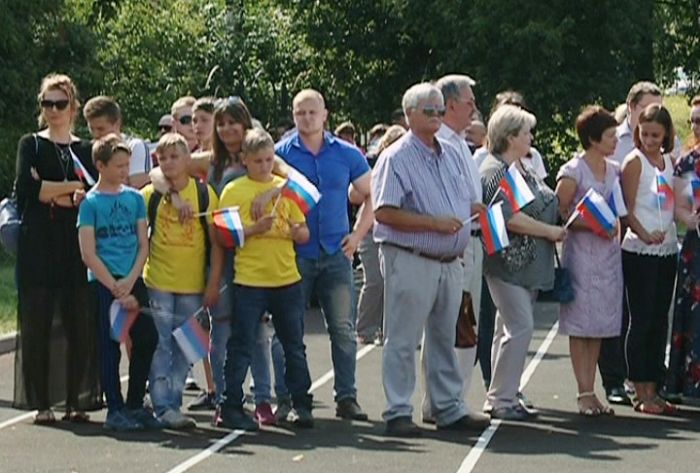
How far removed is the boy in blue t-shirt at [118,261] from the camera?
36.4 ft

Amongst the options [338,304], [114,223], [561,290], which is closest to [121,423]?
[114,223]

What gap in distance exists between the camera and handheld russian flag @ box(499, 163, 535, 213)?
37.0ft

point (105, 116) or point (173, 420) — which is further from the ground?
point (105, 116)

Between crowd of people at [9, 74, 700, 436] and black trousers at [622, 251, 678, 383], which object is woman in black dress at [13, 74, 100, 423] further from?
black trousers at [622, 251, 678, 383]

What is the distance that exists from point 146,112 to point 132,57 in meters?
1.72

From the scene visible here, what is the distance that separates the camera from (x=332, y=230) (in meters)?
11.6

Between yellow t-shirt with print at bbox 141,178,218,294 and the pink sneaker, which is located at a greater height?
yellow t-shirt with print at bbox 141,178,218,294

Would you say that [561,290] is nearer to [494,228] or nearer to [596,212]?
[596,212]

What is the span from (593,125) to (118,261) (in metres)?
3.05

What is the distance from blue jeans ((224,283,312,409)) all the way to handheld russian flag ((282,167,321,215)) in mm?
481

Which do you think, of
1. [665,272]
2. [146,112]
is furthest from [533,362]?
[146,112]

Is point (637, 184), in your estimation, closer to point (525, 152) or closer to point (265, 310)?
point (525, 152)

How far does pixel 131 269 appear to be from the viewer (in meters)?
11.2

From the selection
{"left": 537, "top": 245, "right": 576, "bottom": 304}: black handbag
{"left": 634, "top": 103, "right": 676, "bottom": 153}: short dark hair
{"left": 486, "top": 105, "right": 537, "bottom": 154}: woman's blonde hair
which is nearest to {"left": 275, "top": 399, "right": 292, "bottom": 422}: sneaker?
{"left": 537, "top": 245, "right": 576, "bottom": 304}: black handbag
